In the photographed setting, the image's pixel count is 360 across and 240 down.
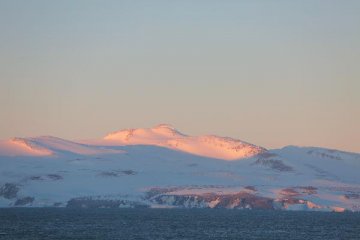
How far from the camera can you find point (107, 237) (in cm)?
12031

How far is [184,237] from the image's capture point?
124m

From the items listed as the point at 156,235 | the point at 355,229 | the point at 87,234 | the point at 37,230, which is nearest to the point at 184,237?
the point at 156,235

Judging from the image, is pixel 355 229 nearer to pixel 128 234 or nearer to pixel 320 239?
pixel 320 239

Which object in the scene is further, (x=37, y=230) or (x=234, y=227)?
(x=234, y=227)

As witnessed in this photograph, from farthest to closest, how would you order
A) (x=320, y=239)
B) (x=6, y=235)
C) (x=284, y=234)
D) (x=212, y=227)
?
(x=212, y=227) → (x=284, y=234) → (x=320, y=239) → (x=6, y=235)

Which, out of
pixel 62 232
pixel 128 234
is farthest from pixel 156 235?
pixel 62 232

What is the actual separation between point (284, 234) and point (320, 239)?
31.0ft

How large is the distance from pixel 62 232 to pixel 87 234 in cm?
560

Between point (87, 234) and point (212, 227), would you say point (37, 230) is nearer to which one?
point (87, 234)

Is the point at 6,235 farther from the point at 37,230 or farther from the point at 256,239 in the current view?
the point at 256,239

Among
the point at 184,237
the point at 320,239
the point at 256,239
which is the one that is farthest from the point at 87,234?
the point at 320,239

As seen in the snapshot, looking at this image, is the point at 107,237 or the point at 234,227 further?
the point at 234,227

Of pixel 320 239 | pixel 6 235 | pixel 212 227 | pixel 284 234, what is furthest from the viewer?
pixel 212 227

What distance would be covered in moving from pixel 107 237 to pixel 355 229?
51230 mm
